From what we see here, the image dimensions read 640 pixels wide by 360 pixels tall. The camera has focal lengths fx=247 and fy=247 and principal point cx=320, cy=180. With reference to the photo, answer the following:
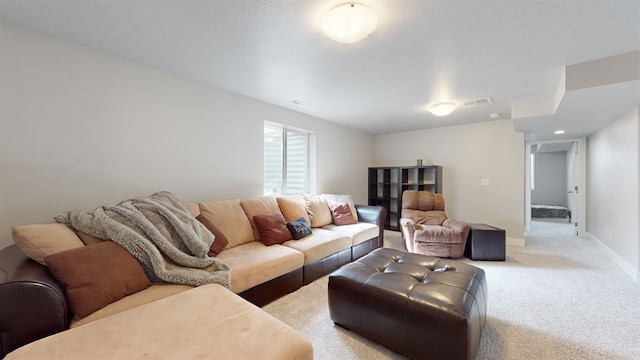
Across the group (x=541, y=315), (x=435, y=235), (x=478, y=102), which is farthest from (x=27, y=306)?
(x=478, y=102)

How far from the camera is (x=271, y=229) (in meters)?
2.68

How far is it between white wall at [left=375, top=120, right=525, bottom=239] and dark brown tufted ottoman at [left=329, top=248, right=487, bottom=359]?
10.2 feet

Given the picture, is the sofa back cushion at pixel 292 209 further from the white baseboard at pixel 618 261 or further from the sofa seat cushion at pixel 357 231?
the white baseboard at pixel 618 261

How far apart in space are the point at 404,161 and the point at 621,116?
3.04 metres

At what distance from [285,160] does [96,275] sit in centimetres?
286

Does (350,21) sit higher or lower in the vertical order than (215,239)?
higher

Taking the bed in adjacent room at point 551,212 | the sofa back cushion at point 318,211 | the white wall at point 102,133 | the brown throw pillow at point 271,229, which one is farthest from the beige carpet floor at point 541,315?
the bed in adjacent room at point 551,212

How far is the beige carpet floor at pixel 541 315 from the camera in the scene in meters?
1.61

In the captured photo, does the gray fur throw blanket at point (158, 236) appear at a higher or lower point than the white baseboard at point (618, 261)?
higher

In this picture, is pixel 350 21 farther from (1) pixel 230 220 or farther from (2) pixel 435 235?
(2) pixel 435 235

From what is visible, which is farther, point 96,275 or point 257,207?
point 257,207

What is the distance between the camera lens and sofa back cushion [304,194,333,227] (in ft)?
11.2

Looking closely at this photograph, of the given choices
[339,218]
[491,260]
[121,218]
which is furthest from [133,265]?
[491,260]

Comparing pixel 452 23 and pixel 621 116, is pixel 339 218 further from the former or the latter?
pixel 621 116
